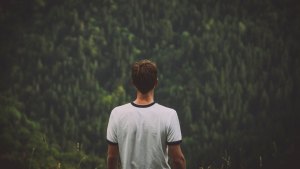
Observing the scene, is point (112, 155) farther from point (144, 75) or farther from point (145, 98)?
point (144, 75)

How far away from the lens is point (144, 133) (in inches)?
95.9

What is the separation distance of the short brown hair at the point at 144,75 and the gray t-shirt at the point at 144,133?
9 cm

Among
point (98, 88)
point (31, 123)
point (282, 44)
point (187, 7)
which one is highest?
point (187, 7)

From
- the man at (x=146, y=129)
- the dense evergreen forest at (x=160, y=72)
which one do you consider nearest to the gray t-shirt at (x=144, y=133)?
the man at (x=146, y=129)

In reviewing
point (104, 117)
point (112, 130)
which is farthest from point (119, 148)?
point (104, 117)

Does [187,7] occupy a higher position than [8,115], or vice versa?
[187,7]

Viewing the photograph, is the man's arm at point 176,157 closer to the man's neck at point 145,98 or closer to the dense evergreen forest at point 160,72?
the man's neck at point 145,98

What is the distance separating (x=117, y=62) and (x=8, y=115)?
212cm

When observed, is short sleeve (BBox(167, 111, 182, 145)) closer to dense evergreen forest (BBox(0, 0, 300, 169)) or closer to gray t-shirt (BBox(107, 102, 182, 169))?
gray t-shirt (BBox(107, 102, 182, 169))

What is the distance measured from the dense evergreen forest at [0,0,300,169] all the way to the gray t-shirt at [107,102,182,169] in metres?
6.37

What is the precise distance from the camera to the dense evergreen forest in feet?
28.9

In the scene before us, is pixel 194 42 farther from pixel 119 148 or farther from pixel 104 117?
pixel 119 148

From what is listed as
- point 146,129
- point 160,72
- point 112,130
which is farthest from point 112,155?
point 160,72

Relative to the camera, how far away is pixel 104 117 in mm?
8953
